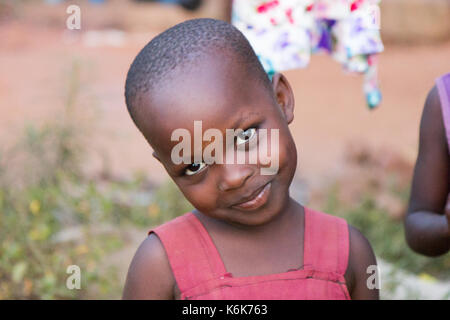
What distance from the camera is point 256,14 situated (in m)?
2.05

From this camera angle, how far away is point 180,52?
4.82 ft

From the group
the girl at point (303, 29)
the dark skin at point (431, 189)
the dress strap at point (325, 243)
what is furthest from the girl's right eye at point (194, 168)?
the dark skin at point (431, 189)

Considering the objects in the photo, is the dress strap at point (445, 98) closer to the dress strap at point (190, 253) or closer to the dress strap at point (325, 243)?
the dress strap at point (325, 243)

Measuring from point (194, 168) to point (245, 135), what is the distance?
0.14m

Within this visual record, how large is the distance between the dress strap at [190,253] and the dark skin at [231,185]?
0.02m

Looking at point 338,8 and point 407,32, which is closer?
point 338,8

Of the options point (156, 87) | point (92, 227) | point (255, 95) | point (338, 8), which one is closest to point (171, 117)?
point (156, 87)

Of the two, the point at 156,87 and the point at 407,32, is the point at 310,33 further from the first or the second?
the point at 407,32

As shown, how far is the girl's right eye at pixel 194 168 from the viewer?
148 cm

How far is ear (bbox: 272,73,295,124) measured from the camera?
5.42ft

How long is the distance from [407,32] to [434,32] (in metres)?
0.39

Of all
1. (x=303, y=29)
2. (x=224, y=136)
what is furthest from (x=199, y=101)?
(x=303, y=29)

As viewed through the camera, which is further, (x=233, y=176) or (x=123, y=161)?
(x=123, y=161)

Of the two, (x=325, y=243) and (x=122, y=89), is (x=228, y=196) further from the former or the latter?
(x=122, y=89)
